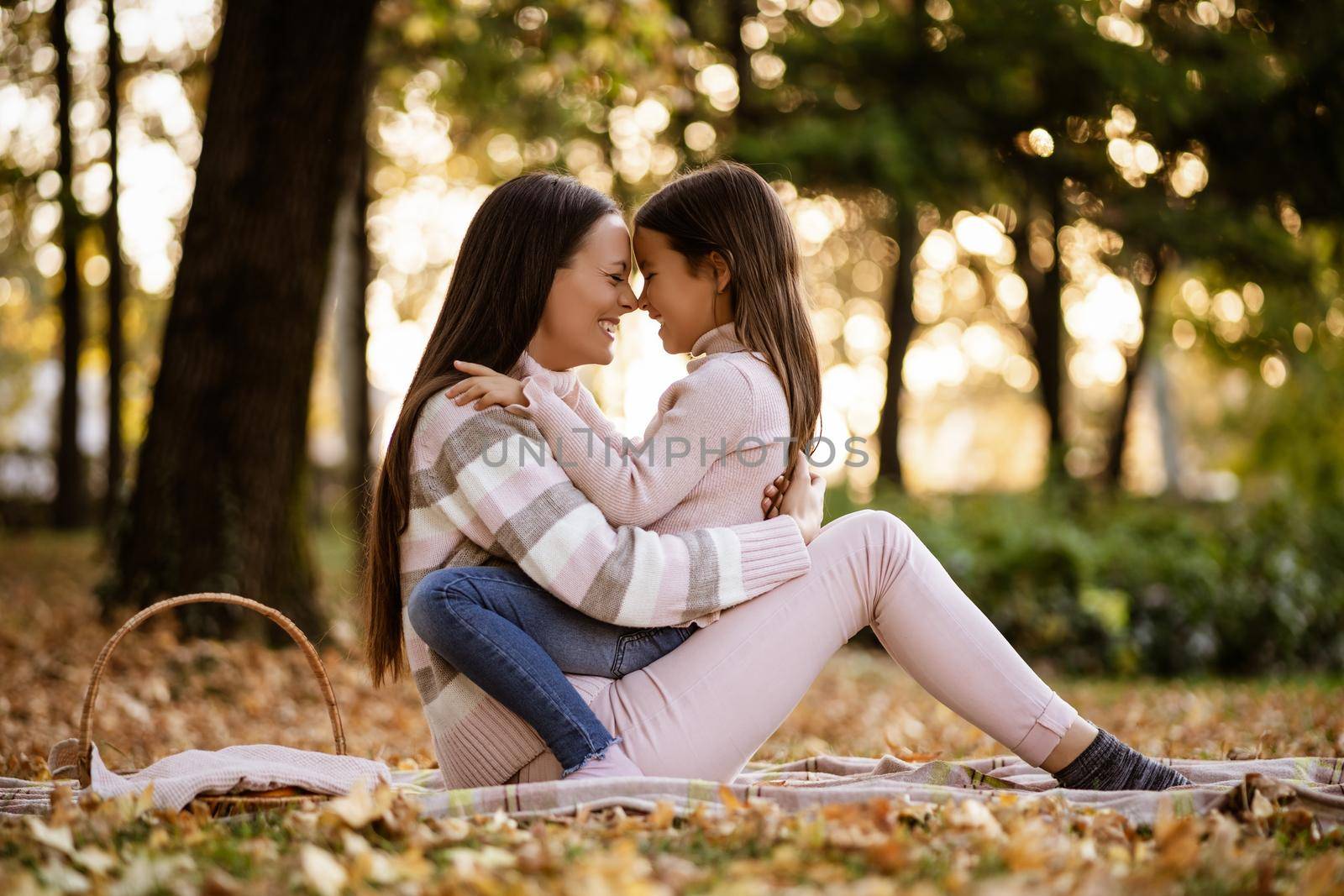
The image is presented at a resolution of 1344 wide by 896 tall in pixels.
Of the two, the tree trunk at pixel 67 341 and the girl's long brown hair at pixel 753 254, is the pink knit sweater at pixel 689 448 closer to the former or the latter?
the girl's long brown hair at pixel 753 254

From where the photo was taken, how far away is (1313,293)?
41.7ft

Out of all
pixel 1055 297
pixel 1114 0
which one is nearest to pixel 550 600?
pixel 1114 0

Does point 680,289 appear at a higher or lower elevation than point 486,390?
higher

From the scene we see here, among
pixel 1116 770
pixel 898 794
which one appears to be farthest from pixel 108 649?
pixel 1116 770

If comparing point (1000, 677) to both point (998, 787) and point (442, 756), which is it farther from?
point (442, 756)

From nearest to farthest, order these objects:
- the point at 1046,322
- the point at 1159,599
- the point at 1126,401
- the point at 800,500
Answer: the point at 800,500 < the point at 1159,599 < the point at 1046,322 < the point at 1126,401

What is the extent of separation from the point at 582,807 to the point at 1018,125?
33.4 feet

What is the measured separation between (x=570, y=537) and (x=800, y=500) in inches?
25.7

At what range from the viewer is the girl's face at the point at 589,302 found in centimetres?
325

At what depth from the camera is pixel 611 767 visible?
2.87 metres

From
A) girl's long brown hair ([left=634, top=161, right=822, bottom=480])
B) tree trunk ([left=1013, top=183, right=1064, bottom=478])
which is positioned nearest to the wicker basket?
girl's long brown hair ([left=634, top=161, right=822, bottom=480])

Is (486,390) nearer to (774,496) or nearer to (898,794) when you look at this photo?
(774,496)

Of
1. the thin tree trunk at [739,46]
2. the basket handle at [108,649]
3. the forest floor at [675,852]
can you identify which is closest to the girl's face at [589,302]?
the basket handle at [108,649]

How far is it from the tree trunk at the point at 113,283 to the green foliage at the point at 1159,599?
794 cm
